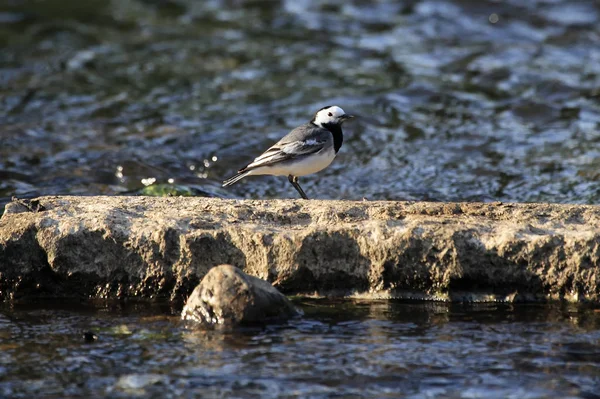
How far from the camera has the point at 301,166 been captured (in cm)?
827

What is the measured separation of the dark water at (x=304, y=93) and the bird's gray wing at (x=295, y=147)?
3.95ft

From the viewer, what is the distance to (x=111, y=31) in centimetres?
1570

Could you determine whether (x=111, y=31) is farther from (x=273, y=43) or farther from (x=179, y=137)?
(x=179, y=137)

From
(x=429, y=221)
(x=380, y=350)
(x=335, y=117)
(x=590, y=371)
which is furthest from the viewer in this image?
(x=335, y=117)

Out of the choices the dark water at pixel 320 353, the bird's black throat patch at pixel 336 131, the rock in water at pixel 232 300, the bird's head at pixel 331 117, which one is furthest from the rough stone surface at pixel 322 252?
the bird's head at pixel 331 117

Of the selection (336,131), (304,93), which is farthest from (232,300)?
(304,93)

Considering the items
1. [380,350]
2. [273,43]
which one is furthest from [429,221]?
[273,43]

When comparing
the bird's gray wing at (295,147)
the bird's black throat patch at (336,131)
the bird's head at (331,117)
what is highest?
the bird's head at (331,117)

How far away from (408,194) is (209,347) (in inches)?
182

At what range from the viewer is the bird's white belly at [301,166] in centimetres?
823

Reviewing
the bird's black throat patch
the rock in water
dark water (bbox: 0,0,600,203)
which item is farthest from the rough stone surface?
dark water (bbox: 0,0,600,203)

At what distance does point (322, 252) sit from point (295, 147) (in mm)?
2493

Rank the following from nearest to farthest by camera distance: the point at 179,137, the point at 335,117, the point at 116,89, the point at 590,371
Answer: the point at 590,371, the point at 335,117, the point at 179,137, the point at 116,89

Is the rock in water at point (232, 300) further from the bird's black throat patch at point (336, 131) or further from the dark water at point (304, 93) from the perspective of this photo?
the dark water at point (304, 93)
